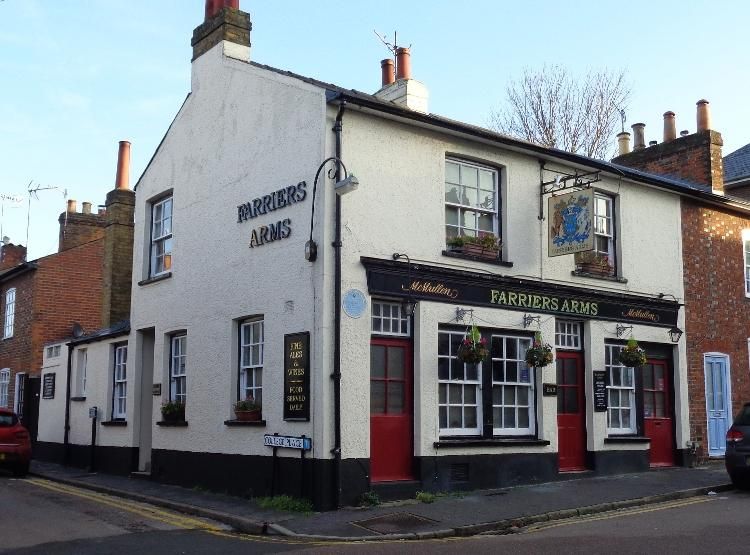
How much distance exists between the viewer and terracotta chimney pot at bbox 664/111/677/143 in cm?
2331

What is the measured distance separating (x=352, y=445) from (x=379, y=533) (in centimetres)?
201

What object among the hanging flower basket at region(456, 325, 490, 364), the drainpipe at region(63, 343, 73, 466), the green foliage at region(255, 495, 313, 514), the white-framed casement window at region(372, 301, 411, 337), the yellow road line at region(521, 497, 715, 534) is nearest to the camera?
the yellow road line at region(521, 497, 715, 534)

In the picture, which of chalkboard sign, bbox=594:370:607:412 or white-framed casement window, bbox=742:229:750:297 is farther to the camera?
white-framed casement window, bbox=742:229:750:297

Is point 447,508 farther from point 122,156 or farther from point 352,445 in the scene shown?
point 122,156

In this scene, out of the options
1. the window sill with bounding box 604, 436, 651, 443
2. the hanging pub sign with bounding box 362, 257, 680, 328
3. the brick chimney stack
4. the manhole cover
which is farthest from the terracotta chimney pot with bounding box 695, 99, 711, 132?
the manhole cover

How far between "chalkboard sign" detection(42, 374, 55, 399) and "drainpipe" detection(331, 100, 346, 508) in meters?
12.0

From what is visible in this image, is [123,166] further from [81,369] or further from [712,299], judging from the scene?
[712,299]

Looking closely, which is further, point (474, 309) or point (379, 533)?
point (474, 309)

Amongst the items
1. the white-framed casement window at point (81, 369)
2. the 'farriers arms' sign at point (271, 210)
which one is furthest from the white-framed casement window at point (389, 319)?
the white-framed casement window at point (81, 369)

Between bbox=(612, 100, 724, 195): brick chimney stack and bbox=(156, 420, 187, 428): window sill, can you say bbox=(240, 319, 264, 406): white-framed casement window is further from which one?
bbox=(612, 100, 724, 195): brick chimney stack

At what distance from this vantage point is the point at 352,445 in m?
12.6

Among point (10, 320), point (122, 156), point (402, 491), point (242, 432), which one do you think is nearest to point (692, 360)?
point (402, 491)

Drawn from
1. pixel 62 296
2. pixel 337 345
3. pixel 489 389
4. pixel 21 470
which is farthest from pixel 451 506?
pixel 62 296

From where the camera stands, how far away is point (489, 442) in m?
14.2
